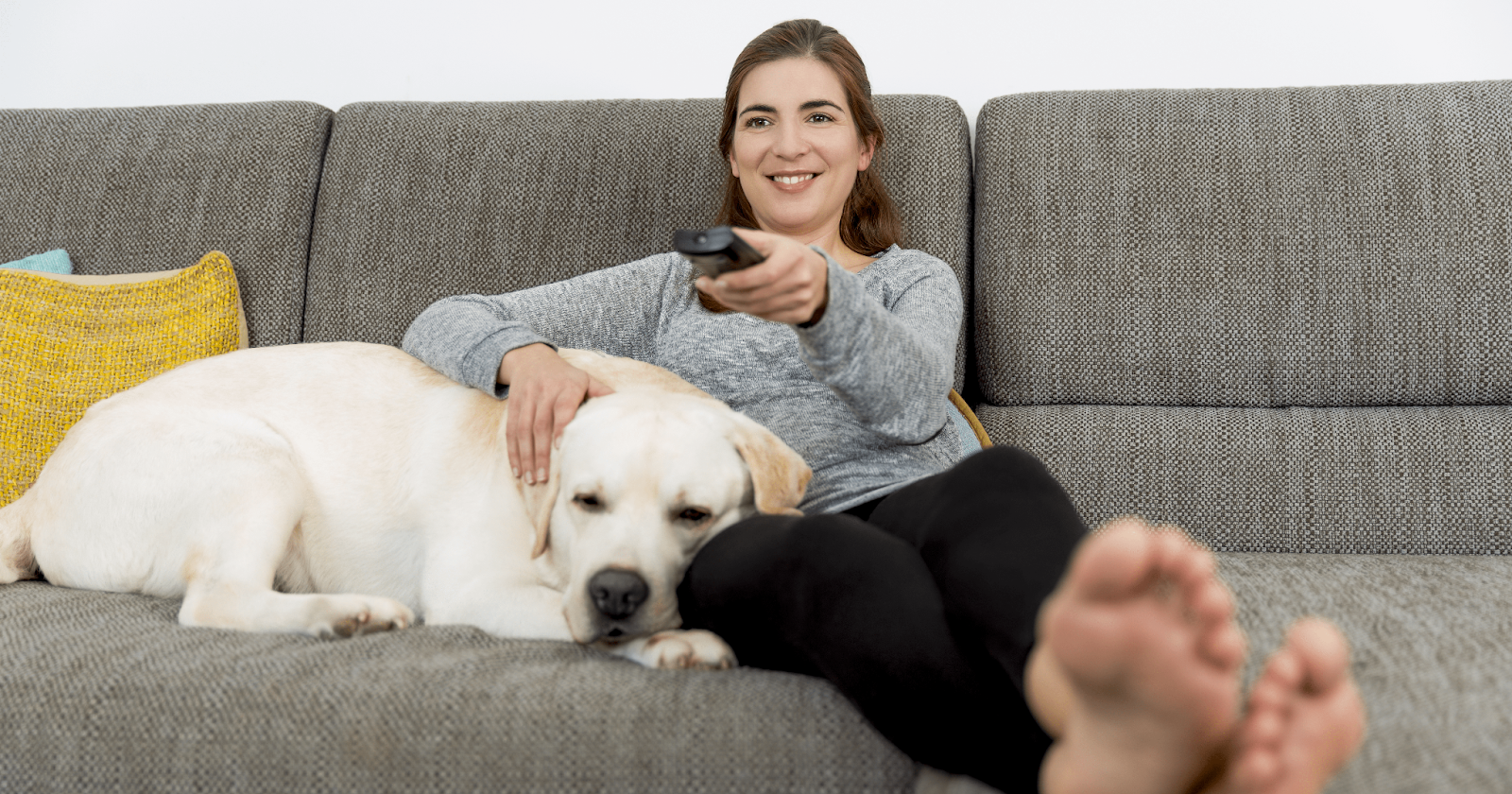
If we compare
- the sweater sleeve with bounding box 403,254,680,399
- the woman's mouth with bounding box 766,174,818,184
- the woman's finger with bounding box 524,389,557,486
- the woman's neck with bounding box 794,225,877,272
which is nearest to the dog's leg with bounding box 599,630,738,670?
the woman's finger with bounding box 524,389,557,486

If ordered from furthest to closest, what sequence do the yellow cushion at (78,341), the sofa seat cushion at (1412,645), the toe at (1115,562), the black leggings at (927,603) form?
the yellow cushion at (78,341) → the black leggings at (927,603) → the sofa seat cushion at (1412,645) → the toe at (1115,562)

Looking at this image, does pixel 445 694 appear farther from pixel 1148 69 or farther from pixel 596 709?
pixel 1148 69

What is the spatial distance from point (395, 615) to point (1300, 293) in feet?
6.20

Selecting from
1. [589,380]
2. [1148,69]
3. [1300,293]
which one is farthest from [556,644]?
[1148,69]

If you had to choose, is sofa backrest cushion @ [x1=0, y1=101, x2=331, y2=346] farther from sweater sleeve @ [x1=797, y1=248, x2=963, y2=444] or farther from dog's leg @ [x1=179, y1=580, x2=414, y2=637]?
sweater sleeve @ [x1=797, y1=248, x2=963, y2=444]

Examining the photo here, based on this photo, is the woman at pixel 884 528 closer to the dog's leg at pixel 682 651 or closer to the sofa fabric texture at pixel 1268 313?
the dog's leg at pixel 682 651

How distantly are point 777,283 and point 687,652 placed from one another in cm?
49

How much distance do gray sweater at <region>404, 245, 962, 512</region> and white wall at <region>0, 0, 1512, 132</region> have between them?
1.01m

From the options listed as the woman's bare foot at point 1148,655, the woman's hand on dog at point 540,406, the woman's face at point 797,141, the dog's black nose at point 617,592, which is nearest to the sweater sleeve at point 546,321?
the woman's hand on dog at point 540,406

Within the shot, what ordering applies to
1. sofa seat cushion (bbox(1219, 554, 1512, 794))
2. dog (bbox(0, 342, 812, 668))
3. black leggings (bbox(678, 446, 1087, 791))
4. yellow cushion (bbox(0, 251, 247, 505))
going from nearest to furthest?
1. sofa seat cushion (bbox(1219, 554, 1512, 794))
2. black leggings (bbox(678, 446, 1087, 791))
3. dog (bbox(0, 342, 812, 668))
4. yellow cushion (bbox(0, 251, 247, 505))

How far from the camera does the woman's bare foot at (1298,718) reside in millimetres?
663

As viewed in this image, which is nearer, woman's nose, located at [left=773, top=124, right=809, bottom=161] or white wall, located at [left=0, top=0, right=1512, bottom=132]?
woman's nose, located at [left=773, top=124, right=809, bottom=161]

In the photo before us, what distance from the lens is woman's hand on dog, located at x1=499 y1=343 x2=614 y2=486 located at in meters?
1.46

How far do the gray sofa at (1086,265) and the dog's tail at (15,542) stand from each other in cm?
13
